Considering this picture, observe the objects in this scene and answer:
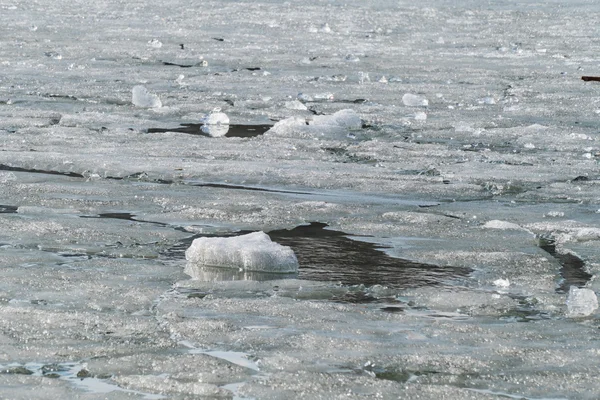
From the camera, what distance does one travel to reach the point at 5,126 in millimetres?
8141

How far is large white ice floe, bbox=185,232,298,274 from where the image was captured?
177 inches

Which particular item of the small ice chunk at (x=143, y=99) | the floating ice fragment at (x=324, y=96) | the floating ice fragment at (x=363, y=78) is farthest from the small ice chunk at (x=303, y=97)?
the small ice chunk at (x=143, y=99)

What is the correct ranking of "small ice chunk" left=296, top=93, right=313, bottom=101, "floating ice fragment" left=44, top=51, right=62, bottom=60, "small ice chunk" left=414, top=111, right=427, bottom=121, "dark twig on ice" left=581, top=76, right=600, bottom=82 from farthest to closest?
"floating ice fragment" left=44, top=51, right=62, bottom=60, "dark twig on ice" left=581, top=76, right=600, bottom=82, "small ice chunk" left=296, top=93, right=313, bottom=101, "small ice chunk" left=414, top=111, right=427, bottom=121

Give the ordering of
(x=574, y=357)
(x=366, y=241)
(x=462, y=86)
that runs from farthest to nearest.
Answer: (x=462, y=86) → (x=366, y=241) → (x=574, y=357)

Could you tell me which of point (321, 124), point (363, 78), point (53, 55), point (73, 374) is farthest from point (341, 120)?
point (53, 55)

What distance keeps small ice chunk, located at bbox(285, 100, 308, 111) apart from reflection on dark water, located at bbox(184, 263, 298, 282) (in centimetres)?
482

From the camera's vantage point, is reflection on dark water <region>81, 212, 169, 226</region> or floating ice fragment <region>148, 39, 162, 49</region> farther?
floating ice fragment <region>148, 39, 162, 49</region>

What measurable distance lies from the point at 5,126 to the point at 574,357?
556cm

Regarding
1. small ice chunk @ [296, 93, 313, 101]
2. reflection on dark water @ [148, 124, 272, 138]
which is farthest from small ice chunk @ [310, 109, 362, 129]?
small ice chunk @ [296, 93, 313, 101]

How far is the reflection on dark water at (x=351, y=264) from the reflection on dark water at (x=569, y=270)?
0.39 metres

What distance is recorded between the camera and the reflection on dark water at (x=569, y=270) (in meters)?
4.38

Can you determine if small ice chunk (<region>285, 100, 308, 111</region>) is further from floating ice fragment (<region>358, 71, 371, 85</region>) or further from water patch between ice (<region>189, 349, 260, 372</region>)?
water patch between ice (<region>189, 349, 260, 372</region>)

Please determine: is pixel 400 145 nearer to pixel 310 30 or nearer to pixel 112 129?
pixel 112 129

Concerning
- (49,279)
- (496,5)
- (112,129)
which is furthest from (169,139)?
(496,5)
